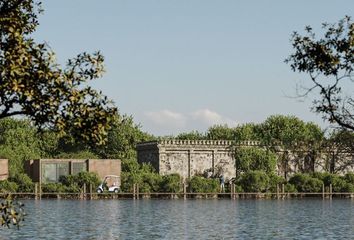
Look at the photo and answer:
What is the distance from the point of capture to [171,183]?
93562mm

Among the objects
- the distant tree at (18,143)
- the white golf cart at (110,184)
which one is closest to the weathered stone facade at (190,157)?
the white golf cart at (110,184)

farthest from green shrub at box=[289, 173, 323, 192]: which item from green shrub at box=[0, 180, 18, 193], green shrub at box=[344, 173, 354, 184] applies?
green shrub at box=[0, 180, 18, 193]

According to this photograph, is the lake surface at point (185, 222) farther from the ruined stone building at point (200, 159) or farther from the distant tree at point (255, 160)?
the distant tree at point (255, 160)

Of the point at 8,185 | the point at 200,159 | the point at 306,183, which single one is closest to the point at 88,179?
the point at 8,185

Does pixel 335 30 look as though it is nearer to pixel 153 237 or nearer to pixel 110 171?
pixel 153 237

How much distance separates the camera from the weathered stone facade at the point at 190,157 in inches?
4210

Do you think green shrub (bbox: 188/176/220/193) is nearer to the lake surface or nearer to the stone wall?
the lake surface

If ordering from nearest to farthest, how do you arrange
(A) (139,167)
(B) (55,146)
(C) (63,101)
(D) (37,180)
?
(C) (63,101), (D) (37,180), (A) (139,167), (B) (55,146)

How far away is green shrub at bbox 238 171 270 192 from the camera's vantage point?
95438 millimetres

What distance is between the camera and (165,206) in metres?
79.1

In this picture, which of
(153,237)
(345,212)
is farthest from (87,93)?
(345,212)

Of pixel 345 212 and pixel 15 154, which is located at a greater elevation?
pixel 15 154

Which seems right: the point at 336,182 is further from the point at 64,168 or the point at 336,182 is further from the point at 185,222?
the point at 185,222

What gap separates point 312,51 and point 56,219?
1516 inches
